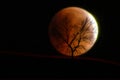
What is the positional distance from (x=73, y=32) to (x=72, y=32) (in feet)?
0.13

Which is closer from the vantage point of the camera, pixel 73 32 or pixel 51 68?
pixel 51 68

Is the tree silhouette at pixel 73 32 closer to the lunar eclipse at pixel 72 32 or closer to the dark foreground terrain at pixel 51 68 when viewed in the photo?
the lunar eclipse at pixel 72 32

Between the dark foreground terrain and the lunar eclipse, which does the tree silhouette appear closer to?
the lunar eclipse

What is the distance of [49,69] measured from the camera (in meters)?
10.1

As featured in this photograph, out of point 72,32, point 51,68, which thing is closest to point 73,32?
point 72,32

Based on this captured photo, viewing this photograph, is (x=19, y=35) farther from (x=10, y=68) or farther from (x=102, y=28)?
(x=102, y=28)

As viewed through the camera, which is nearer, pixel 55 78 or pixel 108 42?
pixel 55 78

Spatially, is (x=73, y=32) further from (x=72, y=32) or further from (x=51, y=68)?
(x=51, y=68)

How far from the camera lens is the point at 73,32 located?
10.8 m

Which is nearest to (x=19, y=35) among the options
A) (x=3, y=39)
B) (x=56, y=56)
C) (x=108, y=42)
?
(x=3, y=39)

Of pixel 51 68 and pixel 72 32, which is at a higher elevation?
pixel 72 32

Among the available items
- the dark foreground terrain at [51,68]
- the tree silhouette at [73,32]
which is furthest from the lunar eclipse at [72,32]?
the dark foreground terrain at [51,68]

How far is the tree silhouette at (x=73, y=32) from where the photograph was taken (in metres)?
10.7

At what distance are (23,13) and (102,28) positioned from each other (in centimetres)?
359
